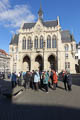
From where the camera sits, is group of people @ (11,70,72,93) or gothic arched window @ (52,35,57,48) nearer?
group of people @ (11,70,72,93)

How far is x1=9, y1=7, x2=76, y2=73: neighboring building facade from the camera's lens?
32594 mm

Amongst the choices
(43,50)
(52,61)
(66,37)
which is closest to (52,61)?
(52,61)

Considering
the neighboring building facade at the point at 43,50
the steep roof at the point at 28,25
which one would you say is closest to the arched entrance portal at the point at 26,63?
the neighboring building facade at the point at 43,50

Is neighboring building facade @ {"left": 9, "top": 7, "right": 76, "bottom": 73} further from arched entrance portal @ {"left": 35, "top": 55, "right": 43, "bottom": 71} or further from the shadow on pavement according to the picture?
the shadow on pavement

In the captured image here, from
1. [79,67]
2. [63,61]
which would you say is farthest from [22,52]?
[79,67]

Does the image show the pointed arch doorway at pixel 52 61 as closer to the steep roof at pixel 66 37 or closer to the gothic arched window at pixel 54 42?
the gothic arched window at pixel 54 42

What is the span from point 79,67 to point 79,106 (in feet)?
121

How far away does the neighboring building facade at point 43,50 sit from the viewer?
1283 inches

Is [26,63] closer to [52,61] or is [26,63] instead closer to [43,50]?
[43,50]

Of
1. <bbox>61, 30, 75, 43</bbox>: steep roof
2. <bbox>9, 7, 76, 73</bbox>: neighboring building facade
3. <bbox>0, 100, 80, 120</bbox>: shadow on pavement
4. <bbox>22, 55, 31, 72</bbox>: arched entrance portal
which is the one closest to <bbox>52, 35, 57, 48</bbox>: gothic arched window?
<bbox>9, 7, 76, 73</bbox>: neighboring building facade

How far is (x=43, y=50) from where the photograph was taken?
32.9m

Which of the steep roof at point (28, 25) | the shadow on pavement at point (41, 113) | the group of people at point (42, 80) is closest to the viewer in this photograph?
the shadow on pavement at point (41, 113)

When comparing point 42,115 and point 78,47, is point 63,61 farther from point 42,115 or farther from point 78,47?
point 42,115

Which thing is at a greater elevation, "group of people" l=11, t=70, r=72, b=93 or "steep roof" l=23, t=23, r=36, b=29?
"steep roof" l=23, t=23, r=36, b=29
